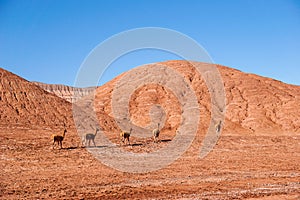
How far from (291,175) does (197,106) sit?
6050 centimetres

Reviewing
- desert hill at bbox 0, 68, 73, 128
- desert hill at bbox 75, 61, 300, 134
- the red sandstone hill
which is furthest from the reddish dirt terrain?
desert hill at bbox 75, 61, 300, 134

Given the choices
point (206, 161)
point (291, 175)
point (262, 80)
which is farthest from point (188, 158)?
point (262, 80)

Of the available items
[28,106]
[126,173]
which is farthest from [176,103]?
[126,173]

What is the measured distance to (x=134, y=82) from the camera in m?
106

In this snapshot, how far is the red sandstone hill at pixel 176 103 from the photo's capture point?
65438mm

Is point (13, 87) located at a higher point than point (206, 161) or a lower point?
higher

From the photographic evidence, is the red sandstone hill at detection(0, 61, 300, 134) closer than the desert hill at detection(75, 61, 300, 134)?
Yes

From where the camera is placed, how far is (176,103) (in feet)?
305

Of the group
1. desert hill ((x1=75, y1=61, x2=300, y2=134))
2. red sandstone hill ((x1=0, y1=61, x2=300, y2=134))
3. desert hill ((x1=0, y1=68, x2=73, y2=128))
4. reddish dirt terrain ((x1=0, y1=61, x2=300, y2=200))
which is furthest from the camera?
desert hill ((x1=75, y1=61, x2=300, y2=134))

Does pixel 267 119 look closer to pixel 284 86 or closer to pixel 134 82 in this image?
pixel 284 86

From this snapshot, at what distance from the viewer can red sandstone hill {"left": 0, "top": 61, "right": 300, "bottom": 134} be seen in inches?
2576

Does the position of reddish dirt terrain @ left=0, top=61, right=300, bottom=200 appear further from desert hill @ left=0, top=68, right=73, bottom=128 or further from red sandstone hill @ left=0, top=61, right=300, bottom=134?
red sandstone hill @ left=0, top=61, right=300, bottom=134

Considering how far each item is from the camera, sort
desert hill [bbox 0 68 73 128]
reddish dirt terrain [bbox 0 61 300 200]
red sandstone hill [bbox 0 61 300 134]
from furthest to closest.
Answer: red sandstone hill [bbox 0 61 300 134], desert hill [bbox 0 68 73 128], reddish dirt terrain [bbox 0 61 300 200]

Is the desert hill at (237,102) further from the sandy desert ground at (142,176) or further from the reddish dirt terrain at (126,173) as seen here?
the sandy desert ground at (142,176)
